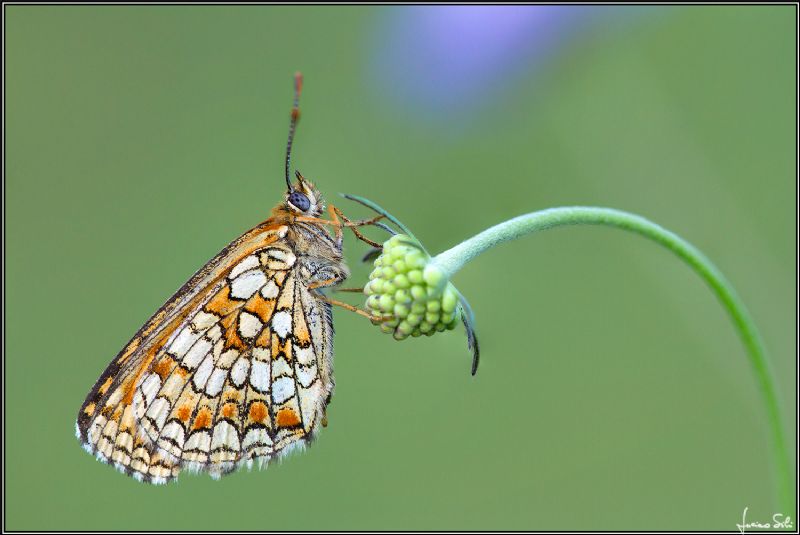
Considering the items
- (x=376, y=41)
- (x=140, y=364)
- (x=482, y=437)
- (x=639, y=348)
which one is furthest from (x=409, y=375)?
(x=376, y=41)

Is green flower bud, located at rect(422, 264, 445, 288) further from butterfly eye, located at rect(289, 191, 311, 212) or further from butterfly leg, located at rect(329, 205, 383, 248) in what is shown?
butterfly eye, located at rect(289, 191, 311, 212)

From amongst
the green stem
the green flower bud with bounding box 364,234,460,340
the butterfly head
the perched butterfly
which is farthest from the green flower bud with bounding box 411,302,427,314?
the butterfly head

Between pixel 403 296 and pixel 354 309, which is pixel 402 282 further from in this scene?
pixel 354 309

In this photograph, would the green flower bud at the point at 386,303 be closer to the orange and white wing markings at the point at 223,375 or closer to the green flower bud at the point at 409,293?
the green flower bud at the point at 409,293

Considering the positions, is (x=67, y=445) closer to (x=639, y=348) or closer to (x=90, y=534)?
(x=90, y=534)

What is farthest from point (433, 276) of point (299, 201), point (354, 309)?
point (299, 201)

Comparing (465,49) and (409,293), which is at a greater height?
(465,49)

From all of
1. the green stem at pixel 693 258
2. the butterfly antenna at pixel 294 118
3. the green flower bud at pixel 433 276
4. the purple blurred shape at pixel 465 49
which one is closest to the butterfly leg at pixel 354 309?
the green flower bud at pixel 433 276
